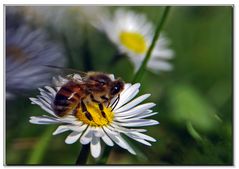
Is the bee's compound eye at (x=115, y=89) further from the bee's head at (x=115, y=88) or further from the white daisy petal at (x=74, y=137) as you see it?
the white daisy petal at (x=74, y=137)

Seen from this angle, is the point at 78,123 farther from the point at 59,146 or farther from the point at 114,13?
the point at 114,13

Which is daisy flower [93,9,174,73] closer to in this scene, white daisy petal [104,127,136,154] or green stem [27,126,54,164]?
green stem [27,126,54,164]

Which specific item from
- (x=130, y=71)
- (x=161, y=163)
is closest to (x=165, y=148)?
(x=161, y=163)

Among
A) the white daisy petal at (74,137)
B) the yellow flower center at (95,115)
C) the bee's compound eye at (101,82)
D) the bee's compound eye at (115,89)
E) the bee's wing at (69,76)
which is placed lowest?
the white daisy petal at (74,137)

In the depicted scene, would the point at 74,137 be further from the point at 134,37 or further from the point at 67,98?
the point at 134,37

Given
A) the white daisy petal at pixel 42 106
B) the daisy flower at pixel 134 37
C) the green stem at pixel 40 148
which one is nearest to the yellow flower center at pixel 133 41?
the daisy flower at pixel 134 37

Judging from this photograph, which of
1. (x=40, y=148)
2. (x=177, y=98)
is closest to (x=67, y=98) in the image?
(x=40, y=148)
